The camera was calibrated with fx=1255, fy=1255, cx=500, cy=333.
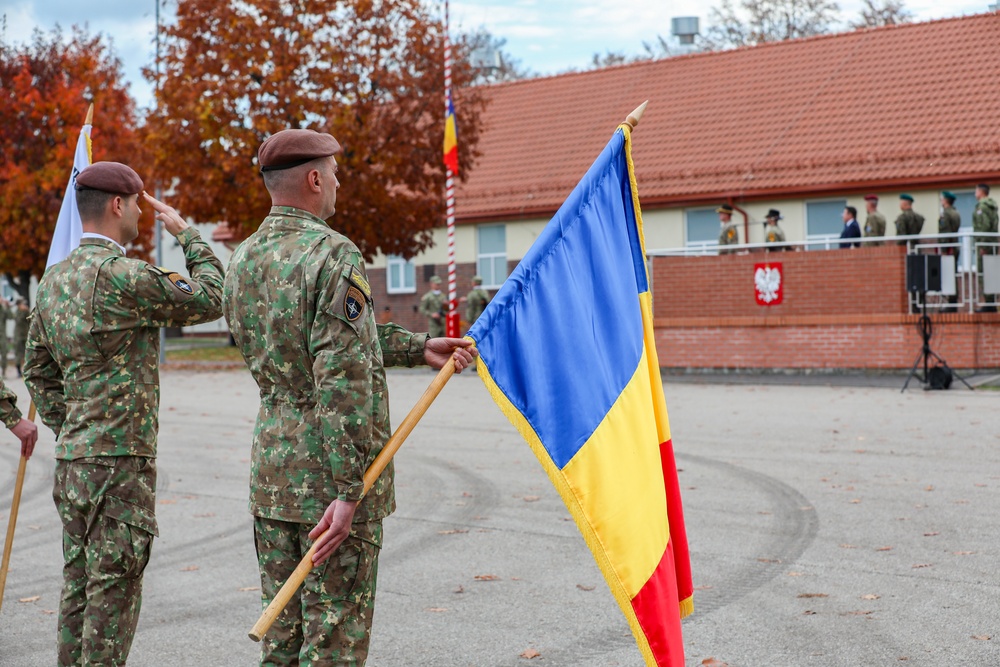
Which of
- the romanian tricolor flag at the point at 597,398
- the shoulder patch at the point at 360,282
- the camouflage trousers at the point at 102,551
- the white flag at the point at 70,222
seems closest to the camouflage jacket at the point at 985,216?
the white flag at the point at 70,222

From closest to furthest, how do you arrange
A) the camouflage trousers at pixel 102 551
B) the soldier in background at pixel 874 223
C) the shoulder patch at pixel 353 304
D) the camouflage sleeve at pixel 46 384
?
the shoulder patch at pixel 353 304
the camouflage trousers at pixel 102 551
the camouflage sleeve at pixel 46 384
the soldier in background at pixel 874 223

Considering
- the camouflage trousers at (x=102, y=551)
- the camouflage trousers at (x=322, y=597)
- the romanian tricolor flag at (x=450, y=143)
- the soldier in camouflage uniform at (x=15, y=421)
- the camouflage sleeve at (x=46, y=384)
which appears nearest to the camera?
the camouflage trousers at (x=322, y=597)

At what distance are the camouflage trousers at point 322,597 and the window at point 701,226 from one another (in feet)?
92.1

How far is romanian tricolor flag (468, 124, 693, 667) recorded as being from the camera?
13.6 feet

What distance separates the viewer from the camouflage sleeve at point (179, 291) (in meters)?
4.79

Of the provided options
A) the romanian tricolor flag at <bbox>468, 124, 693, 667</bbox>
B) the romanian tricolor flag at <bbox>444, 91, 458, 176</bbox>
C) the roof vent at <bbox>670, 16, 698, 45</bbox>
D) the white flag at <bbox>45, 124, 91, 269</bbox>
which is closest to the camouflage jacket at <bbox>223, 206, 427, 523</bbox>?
the romanian tricolor flag at <bbox>468, 124, 693, 667</bbox>

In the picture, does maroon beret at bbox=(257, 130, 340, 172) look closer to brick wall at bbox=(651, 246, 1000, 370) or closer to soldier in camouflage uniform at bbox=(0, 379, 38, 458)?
soldier in camouflage uniform at bbox=(0, 379, 38, 458)

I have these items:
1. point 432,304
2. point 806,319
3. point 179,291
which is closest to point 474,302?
point 432,304

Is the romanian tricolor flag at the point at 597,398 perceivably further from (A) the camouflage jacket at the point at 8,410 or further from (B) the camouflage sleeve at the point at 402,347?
(A) the camouflage jacket at the point at 8,410

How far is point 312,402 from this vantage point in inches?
156

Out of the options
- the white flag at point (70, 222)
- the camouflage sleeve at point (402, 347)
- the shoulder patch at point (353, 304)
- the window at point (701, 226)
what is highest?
the window at point (701, 226)

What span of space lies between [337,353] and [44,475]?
8848mm

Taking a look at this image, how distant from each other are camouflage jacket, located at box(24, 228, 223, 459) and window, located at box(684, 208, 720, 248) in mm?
27370

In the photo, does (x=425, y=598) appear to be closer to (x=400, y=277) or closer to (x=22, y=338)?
(x=22, y=338)
